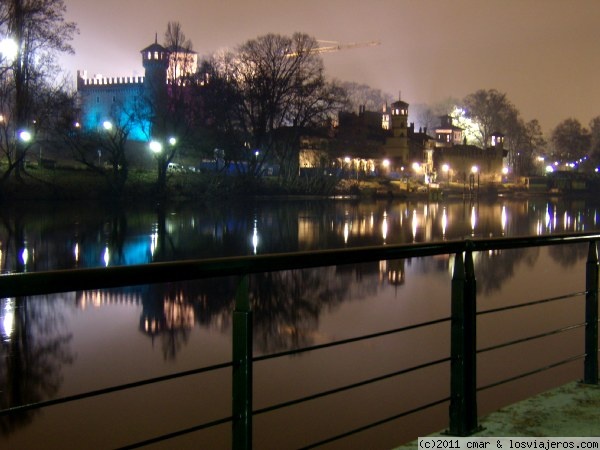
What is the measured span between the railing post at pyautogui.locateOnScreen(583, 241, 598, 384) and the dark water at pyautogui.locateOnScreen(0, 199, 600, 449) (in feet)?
12.1

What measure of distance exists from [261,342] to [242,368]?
33.7ft

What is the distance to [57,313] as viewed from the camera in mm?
15867

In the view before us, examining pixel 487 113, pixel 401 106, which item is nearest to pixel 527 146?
pixel 487 113

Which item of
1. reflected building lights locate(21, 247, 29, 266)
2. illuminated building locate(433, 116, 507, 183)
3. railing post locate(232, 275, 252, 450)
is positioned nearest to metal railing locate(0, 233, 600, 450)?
railing post locate(232, 275, 252, 450)

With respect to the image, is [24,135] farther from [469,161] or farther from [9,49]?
[469,161]

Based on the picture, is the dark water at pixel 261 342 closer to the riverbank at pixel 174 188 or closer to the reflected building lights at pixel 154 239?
the reflected building lights at pixel 154 239

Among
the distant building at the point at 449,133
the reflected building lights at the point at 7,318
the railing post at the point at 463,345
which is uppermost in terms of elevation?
the distant building at the point at 449,133

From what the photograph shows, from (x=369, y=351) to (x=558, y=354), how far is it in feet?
11.2

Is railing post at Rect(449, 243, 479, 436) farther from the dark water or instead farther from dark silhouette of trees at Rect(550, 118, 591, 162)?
dark silhouette of trees at Rect(550, 118, 591, 162)

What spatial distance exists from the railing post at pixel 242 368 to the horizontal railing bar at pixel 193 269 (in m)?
0.14

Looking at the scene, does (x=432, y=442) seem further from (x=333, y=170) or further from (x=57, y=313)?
(x=333, y=170)

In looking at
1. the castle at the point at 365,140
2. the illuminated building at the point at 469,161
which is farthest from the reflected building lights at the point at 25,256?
the illuminated building at the point at 469,161

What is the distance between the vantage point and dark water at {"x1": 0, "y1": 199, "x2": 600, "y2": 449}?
9.16 metres

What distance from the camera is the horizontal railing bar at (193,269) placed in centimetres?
268
